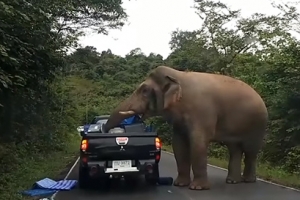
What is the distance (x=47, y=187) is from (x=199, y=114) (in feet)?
11.6

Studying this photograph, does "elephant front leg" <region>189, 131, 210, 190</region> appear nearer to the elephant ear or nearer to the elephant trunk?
the elephant ear

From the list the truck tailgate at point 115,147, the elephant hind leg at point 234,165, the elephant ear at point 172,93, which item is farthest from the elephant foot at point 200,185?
the elephant ear at point 172,93

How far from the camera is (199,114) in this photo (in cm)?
1139

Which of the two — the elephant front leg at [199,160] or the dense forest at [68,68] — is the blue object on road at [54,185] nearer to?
the dense forest at [68,68]

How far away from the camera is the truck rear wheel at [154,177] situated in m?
11.5

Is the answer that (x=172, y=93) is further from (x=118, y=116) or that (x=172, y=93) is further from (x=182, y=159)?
(x=182, y=159)

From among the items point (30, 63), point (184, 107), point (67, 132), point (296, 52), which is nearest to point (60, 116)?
point (67, 132)

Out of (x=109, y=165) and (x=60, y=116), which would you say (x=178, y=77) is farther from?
(x=60, y=116)

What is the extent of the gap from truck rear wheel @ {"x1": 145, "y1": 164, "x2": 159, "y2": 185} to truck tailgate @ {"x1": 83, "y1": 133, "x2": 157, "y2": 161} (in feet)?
1.40

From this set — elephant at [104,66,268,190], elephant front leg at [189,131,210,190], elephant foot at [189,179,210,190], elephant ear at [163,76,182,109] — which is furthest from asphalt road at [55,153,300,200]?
elephant ear at [163,76,182,109]

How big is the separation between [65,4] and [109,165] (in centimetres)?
557

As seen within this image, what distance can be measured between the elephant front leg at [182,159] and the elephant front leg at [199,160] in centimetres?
75

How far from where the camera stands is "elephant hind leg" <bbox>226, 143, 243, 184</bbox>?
41.0ft

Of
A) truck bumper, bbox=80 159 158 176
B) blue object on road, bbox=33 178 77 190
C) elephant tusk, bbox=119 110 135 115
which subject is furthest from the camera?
elephant tusk, bbox=119 110 135 115
